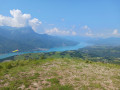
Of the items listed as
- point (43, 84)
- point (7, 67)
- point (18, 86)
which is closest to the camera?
point (18, 86)

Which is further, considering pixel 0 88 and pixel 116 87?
pixel 116 87

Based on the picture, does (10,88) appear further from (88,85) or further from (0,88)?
(88,85)

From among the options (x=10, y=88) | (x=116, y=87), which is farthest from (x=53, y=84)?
(x=116, y=87)

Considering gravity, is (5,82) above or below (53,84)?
above

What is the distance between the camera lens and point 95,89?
991 cm

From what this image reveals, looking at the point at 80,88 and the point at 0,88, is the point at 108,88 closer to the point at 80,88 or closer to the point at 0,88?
the point at 80,88

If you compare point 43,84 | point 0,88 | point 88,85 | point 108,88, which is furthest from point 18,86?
point 108,88

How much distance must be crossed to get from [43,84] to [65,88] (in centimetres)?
278

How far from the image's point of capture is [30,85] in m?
10.2

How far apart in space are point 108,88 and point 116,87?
111 cm

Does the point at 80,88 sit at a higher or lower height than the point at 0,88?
lower

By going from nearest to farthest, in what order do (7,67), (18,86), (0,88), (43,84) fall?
(0,88), (18,86), (43,84), (7,67)

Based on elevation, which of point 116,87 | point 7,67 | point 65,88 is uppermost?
point 7,67

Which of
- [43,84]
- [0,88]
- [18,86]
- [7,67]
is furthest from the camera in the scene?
[7,67]
